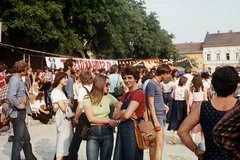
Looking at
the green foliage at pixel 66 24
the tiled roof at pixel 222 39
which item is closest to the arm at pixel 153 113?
the green foliage at pixel 66 24

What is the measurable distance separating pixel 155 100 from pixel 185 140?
102 inches

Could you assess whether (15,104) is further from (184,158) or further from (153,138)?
(184,158)

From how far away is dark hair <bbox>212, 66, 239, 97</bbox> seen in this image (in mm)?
2309

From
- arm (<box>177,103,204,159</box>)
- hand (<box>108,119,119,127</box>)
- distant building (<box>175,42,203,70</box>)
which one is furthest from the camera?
distant building (<box>175,42,203,70</box>)

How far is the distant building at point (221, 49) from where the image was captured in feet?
289

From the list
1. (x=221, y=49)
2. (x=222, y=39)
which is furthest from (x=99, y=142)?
(x=222, y=39)

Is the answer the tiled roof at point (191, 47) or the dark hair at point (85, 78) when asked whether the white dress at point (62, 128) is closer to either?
the dark hair at point (85, 78)

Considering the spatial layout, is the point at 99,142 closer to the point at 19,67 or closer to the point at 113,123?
the point at 113,123

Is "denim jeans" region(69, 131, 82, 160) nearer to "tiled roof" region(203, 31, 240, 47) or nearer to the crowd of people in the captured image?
the crowd of people

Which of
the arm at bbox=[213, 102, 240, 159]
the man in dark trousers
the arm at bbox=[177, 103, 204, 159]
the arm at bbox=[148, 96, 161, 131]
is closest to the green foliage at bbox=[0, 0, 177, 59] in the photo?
the man in dark trousers

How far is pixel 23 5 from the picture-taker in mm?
17156

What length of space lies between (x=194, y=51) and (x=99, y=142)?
335ft

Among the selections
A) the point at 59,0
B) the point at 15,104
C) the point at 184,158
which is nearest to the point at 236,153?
the point at 15,104

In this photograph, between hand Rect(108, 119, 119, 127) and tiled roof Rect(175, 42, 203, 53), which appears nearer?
hand Rect(108, 119, 119, 127)
